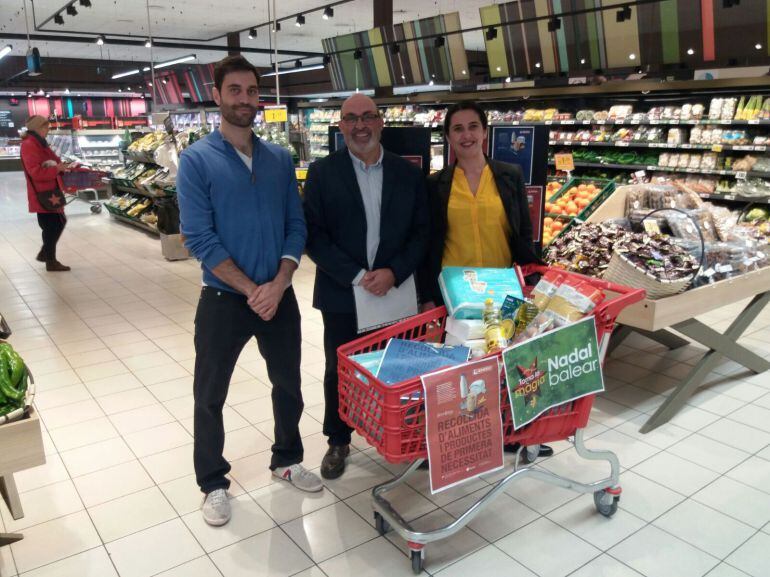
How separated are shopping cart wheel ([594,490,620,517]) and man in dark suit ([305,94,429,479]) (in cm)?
122

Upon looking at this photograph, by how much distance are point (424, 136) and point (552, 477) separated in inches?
70.6

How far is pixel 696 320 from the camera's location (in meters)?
3.50

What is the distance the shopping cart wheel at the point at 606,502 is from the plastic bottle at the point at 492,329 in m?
0.92

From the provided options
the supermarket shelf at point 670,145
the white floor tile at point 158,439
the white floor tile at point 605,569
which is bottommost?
the white floor tile at point 605,569

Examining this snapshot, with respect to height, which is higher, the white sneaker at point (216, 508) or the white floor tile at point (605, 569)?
the white sneaker at point (216, 508)

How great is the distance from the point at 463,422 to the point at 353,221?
1.04m

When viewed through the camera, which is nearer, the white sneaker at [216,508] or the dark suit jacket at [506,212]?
the white sneaker at [216,508]

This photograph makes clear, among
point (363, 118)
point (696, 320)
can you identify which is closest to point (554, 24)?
point (696, 320)

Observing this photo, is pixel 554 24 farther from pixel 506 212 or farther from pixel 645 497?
pixel 645 497

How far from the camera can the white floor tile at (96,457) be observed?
3.06m

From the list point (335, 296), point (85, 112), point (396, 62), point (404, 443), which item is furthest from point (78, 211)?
point (85, 112)

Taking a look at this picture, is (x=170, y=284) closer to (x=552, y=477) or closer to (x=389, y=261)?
(x=389, y=261)

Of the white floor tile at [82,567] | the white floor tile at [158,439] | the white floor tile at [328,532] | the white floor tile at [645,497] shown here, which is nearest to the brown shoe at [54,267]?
the white floor tile at [158,439]

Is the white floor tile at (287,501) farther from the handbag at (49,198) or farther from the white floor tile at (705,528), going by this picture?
the handbag at (49,198)
